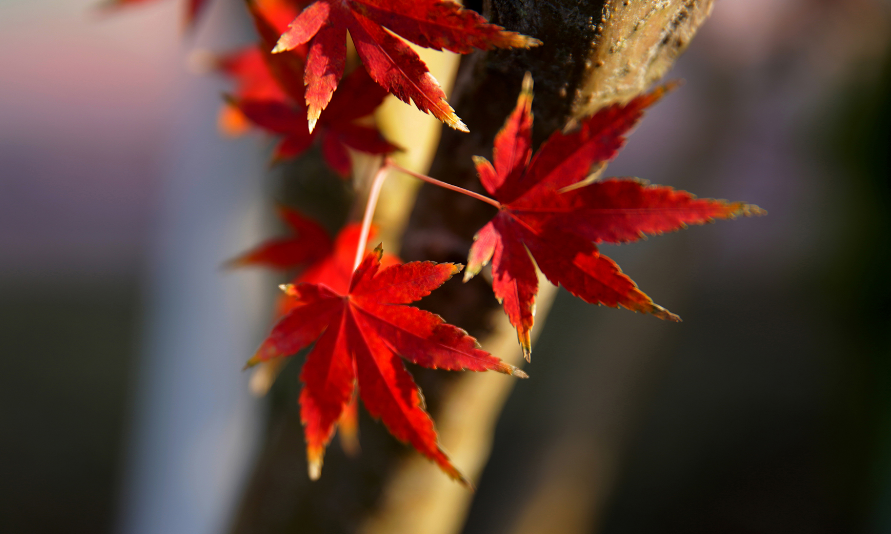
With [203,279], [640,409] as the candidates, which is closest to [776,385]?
[640,409]

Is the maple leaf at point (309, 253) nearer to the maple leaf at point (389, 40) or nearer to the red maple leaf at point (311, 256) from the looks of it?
the red maple leaf at point (311, 256)

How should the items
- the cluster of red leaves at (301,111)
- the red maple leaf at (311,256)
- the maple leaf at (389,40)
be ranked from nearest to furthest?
1. the maple leaf at (389,40)
2. the cluster of red leaves at (301,111)
3. the red maple leaf at (311,256)

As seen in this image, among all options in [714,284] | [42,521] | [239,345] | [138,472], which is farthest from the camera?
[714,284]

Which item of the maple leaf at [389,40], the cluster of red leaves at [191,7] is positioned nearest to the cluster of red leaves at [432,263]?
the maple leaf at [389,40]

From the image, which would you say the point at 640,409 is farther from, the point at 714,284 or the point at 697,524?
the point at 714,284

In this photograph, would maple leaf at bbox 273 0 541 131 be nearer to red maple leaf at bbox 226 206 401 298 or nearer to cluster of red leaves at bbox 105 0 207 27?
red maple leaf at bbox 226 206 401 298

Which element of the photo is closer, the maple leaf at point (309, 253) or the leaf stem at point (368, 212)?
the leaf stem at point (368, 212)

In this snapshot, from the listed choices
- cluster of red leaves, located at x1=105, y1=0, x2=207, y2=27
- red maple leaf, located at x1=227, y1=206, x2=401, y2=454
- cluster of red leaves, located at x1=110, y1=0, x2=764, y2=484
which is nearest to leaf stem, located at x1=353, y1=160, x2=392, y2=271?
cluster of red leaves, located at x1=110, y1=0, x2=764, y2=484
